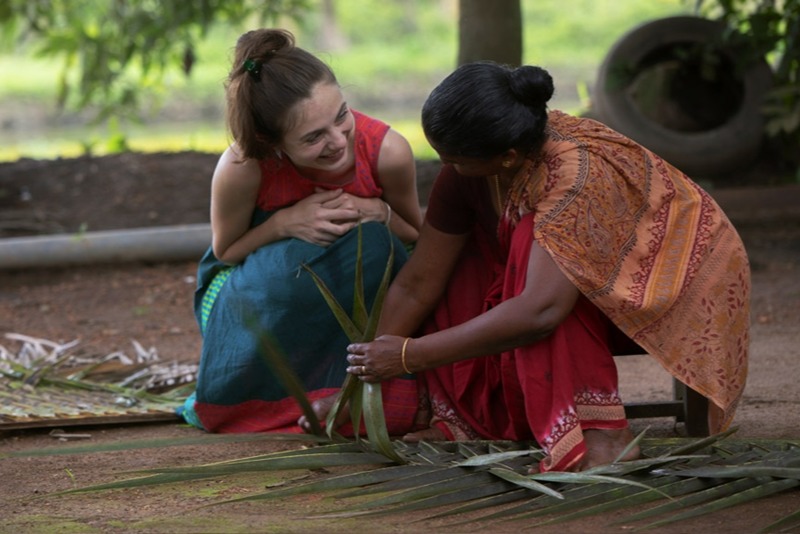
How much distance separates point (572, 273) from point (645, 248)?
0.22m

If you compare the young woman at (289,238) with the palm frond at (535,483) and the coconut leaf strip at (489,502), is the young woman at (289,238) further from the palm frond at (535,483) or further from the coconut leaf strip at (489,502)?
the coconut leaf strip at (489,502)

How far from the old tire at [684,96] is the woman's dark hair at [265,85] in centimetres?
328

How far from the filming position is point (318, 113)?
277 cm

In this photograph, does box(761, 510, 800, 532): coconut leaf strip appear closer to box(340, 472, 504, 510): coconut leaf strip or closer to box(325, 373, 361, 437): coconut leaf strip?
box(340, 472, 504, 510): coconut leaf strip

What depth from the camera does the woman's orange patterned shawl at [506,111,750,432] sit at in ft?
7.98

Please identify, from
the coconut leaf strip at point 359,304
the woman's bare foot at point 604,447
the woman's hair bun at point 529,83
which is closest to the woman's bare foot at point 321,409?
the coconut leaf strip at point 359,304

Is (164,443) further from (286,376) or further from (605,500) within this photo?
(605,500)

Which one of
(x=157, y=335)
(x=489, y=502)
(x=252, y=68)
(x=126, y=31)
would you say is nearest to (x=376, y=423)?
(x=489, y=502)

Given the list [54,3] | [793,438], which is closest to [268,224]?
[793,438]

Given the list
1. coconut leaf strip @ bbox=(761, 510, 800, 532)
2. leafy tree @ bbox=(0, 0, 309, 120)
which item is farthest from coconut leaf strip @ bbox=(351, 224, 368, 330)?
leafy tree @ bbox=(0, 0, 309, 120)

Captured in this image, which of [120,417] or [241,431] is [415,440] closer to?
[241,431]

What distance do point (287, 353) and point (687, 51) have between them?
3.71 metres

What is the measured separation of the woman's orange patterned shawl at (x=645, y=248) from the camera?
7.98 ft

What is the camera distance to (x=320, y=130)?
278cm
